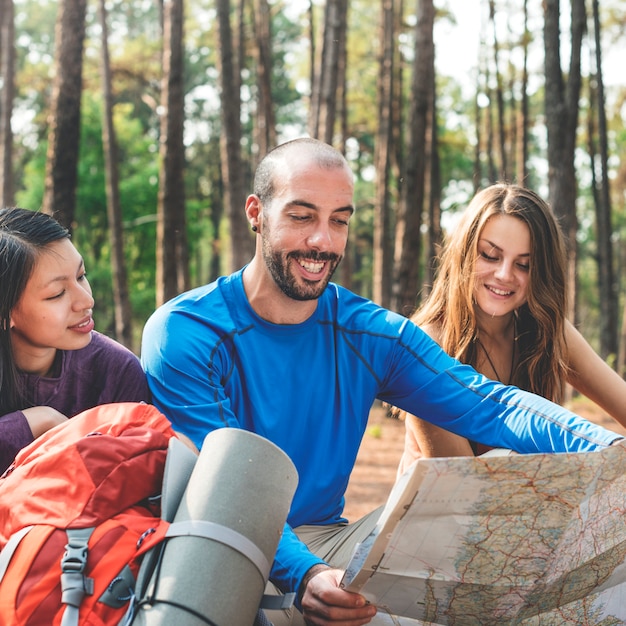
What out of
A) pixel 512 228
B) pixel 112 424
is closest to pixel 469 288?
pixel 512 228

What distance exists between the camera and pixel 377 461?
390 inches

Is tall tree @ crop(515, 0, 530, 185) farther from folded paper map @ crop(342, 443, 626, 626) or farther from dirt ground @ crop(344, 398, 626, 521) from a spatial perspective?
folded paper map @ crop(342, 443, 626, 626)

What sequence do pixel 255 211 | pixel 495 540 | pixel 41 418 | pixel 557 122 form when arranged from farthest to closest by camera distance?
pixel 557 122, pixel 255 211, pixel 41 418, pixel 495 540

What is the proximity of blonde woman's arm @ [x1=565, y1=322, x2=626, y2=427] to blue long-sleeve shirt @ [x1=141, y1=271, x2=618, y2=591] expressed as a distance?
80 centimetres

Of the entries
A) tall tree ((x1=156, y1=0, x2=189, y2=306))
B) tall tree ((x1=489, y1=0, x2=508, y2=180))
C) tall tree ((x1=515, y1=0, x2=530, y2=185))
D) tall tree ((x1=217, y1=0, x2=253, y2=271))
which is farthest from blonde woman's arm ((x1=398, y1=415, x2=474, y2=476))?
tall tree ((x1=489, y1=0, x2=508, y2=180))

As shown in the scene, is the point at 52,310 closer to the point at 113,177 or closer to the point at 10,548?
the point at 10,548

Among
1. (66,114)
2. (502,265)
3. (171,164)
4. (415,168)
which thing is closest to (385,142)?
(415,168)

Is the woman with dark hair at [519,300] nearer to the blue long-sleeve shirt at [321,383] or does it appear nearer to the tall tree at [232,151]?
the blue long-sleeve shirt at [321,383]

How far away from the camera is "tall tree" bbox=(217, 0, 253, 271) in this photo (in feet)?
40.2

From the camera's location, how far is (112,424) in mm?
2066

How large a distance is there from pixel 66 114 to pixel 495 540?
8.13m

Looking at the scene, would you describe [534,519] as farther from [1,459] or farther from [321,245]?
[1,459]

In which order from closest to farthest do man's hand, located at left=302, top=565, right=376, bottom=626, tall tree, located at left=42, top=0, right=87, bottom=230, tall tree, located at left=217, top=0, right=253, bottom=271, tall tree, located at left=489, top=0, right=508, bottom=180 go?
1. man's hand, located at left=302, top=565, right=376, bottom=626
2. tall tree, located at left=42, top=0, right=87, bottom=230
3. tall tree, located at left=217, top=0, right=253, bottom=271
4. tall tree, located at left=489, top=0, right=508, bottom=180

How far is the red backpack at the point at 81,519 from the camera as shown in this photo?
1.72 m
